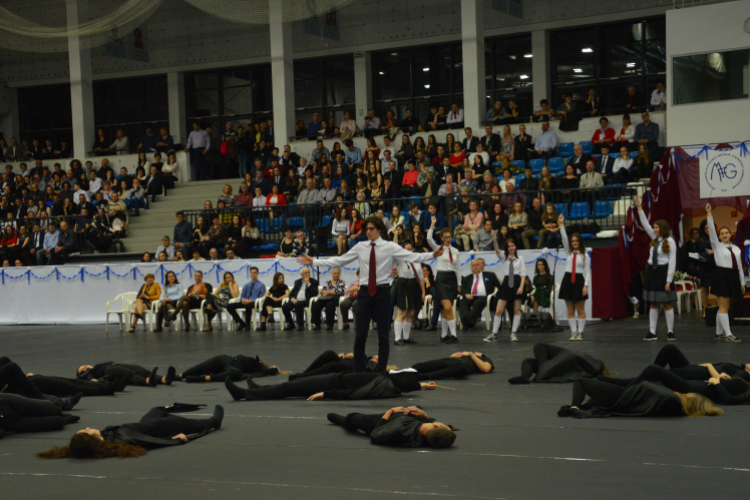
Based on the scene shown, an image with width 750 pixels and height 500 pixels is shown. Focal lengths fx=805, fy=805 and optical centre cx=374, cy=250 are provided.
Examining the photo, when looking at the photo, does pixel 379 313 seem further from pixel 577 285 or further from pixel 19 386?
pixel 577 285

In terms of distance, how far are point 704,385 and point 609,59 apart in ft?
64.8

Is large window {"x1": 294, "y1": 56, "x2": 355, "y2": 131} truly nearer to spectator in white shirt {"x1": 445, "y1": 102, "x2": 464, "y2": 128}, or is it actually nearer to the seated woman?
spectator in white shirt {"x1": 445, "y1": 102, "x2": 464, "y2": 128}

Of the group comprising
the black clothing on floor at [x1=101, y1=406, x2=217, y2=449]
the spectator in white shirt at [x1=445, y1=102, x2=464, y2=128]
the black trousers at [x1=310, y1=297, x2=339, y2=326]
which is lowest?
the black trousers at [x1=310, y1=297, x2=339, y2=326]

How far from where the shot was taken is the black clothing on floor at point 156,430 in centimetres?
568

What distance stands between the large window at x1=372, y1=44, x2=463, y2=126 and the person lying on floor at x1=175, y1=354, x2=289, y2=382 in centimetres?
1889

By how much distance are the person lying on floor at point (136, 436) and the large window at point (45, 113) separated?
28595mm

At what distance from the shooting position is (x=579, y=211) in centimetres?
1783

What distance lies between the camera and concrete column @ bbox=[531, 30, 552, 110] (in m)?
25.0

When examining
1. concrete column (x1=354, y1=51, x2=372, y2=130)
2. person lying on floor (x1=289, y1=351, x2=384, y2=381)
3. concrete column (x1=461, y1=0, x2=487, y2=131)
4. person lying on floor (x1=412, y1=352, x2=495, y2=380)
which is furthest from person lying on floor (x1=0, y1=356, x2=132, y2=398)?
concrete column (x1=354, y1=51, x2=372, y2=130)

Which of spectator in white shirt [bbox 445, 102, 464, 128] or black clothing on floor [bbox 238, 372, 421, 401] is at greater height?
spectator in white shirt [bbox 445, 102, 464, 128]

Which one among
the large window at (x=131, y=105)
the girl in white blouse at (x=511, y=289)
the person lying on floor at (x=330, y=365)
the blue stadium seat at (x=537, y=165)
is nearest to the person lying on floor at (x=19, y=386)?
the person lying on floor at (x=330, y=365)

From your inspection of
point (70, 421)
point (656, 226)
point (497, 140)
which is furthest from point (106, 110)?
point (70, 421)

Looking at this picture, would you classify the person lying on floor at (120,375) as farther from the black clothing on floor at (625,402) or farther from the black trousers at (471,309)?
the black trousers at (471,309)

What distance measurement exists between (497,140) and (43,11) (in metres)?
11.5
